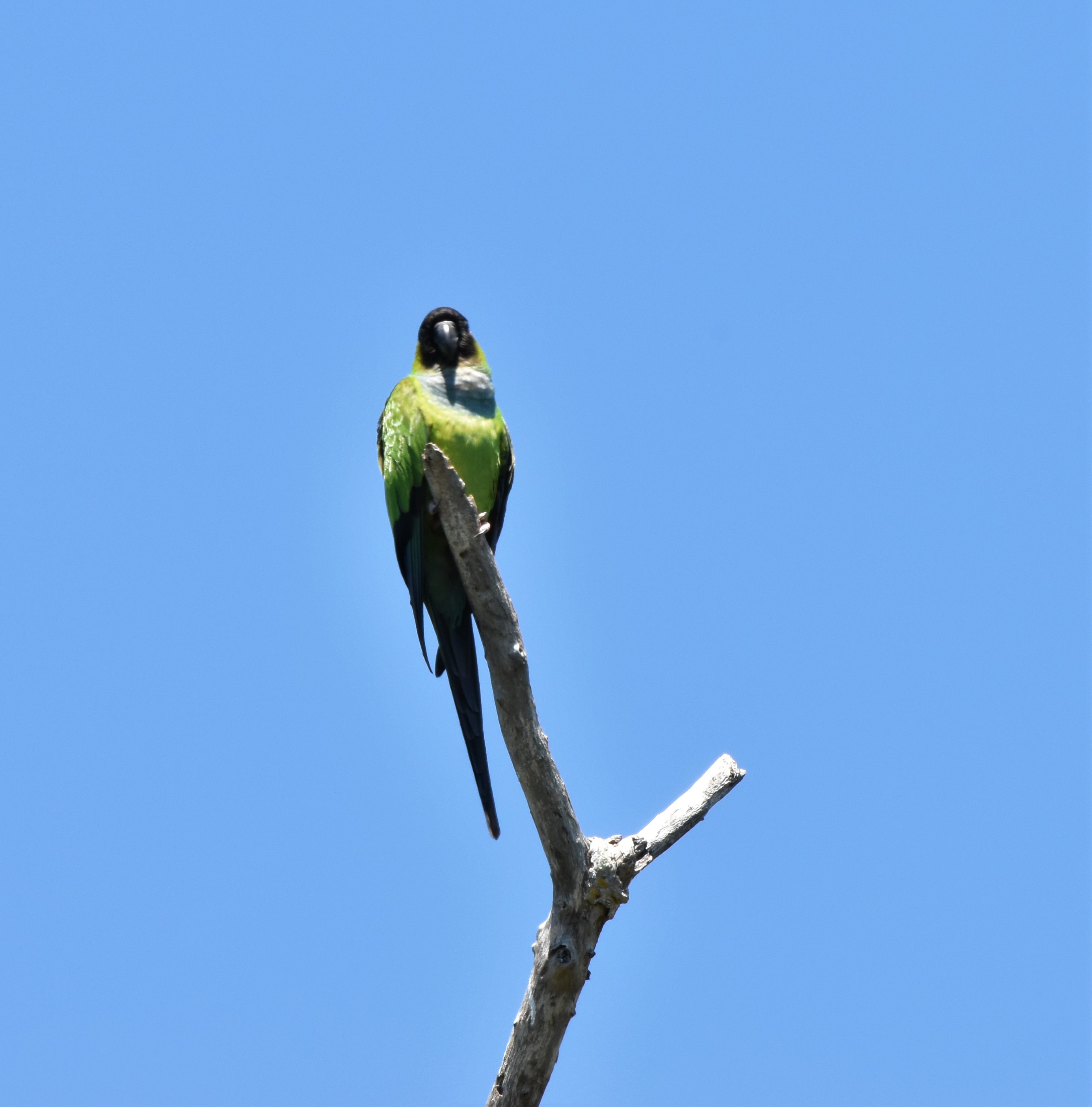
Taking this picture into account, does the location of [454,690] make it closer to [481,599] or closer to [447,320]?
[481,599]

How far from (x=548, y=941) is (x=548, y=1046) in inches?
17.1

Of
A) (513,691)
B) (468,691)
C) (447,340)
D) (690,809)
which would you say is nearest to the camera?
(513,691)

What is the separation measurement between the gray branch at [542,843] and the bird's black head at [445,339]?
1390 mm

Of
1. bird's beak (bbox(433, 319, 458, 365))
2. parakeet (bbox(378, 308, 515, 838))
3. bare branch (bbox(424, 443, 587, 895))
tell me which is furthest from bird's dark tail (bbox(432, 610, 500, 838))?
bird's beak (bbox(433, 319, 458, 365))

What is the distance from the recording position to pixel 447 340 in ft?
19.5

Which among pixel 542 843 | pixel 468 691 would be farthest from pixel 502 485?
pixel 542 843

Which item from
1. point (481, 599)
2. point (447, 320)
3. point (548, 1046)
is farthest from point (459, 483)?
point (548, 1046)

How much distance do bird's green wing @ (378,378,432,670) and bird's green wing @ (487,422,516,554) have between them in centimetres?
49

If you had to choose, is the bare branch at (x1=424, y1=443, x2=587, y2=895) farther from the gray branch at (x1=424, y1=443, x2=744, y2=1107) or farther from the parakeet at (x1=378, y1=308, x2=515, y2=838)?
the parakeet at (x1=378, y1=308, x2=515, y2=838)

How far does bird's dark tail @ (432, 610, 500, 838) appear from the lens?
5223mm

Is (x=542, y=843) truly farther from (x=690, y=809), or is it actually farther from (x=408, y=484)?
(x=408, y=484)

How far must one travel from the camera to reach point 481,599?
15.2 feet

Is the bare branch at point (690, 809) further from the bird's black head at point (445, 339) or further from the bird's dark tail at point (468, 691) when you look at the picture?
the bird's black head at point (445, 339)

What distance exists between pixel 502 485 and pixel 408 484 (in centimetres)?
67
